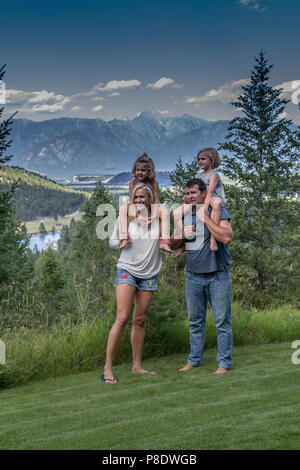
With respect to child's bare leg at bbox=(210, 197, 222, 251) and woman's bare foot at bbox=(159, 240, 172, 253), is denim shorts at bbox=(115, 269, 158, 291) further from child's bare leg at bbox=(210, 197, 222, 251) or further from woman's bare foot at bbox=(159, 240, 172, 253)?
child's bare leg at bbox=(210, 197, 222, 251)

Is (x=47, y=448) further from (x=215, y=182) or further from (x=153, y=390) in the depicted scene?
(x=215, y=182)

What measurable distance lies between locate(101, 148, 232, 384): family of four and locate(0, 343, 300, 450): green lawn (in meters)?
0.28

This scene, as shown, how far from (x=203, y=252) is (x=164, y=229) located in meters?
0.43

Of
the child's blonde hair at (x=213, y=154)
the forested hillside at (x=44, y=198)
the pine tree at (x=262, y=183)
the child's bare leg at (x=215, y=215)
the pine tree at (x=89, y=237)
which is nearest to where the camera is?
the child's bare leg at (x=215, y=215)

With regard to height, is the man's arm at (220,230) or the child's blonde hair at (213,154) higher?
the child's blonde hair at (213,154)

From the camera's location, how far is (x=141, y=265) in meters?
3.99

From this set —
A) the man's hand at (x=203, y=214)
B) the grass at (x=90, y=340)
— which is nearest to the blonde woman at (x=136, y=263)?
the man's hand at (x=203, y=214)

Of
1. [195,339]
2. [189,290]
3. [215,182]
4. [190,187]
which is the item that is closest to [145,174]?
[190,187]

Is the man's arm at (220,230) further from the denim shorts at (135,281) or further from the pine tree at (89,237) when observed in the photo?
the pine tree at (89,237)

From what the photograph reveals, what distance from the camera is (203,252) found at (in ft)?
13.6

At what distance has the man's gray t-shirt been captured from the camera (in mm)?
4109

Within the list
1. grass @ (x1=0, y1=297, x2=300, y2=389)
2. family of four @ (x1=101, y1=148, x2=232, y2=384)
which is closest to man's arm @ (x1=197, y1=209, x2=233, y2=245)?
family of four @ (x1=101, y1=148, x2=232, y2=384)

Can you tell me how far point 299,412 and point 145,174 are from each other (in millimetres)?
2224

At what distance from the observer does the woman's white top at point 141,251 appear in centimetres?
398
